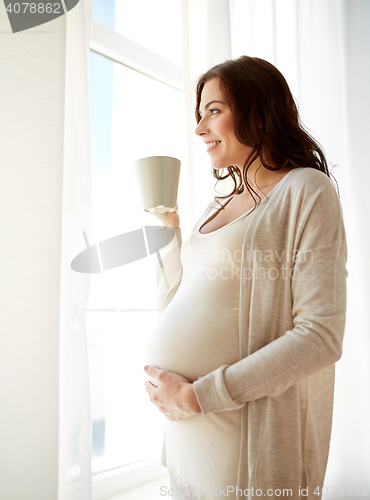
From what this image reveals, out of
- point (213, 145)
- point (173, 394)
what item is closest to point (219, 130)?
point (213, 145)

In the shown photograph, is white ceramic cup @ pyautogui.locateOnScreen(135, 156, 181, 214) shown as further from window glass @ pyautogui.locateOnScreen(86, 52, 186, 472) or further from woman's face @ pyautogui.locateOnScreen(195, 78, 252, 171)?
window glass @ pyautogui.locateOnScreen(86, 52, 186, 472)

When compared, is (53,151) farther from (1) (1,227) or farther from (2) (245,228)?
(2) (245,228)

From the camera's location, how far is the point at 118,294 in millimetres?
1211

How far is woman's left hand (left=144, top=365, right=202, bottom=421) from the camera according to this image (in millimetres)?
614

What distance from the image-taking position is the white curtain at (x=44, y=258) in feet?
2.61

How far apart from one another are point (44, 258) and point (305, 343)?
626 millimetres

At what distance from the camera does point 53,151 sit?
0.89m

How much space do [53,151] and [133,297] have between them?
579 mm

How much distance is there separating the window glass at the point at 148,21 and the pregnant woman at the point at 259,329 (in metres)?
0.76

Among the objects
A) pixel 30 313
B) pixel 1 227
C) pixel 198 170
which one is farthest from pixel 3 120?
pixel 198 170

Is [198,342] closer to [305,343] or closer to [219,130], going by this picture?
[305,343]

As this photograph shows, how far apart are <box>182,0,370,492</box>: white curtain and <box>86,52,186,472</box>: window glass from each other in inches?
9.8

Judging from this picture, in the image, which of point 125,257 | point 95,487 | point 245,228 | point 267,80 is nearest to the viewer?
point 245,228

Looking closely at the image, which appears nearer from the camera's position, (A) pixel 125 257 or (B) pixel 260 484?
(B) pixel 260 484
